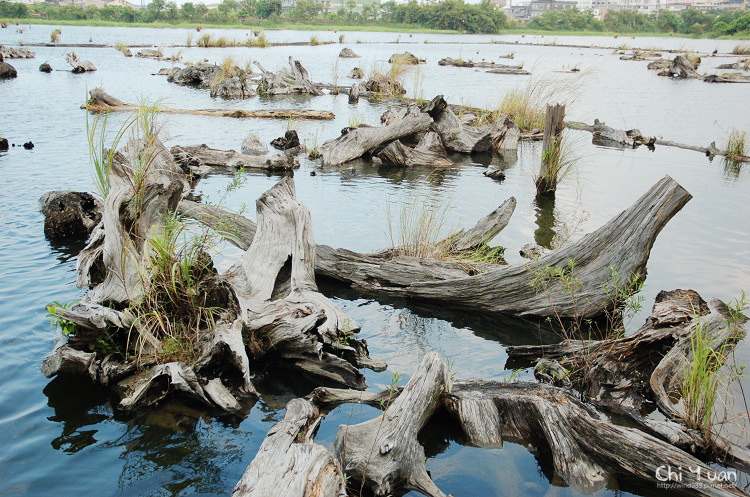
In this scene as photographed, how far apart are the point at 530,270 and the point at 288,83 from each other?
19725mm

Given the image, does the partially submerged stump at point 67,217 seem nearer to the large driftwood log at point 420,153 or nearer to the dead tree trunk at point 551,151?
the large driftwood log at point 420,153

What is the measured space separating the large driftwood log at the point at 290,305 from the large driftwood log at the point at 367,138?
643cm

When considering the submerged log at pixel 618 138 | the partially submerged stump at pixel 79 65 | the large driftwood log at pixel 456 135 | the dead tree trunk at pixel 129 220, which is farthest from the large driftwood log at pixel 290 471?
→ the partially submerged stump at pixel 79 65

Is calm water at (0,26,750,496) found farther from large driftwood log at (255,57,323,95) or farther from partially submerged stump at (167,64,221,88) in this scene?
partially submerged stump at (167,64,221,88)

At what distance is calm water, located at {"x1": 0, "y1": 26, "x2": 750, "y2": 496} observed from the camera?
376 cm

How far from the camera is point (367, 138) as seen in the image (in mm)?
12703

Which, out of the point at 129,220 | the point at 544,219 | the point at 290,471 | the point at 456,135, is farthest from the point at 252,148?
the point at 290,471

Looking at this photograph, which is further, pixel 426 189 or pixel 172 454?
pixel 426 189

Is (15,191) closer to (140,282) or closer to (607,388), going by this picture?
(140,282)

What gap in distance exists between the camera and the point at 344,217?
8.97 metres

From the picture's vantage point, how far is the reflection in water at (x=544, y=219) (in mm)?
8281

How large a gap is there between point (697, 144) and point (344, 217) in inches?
433

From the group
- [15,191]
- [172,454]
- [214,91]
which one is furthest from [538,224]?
[214,91]

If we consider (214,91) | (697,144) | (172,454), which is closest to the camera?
(172,454)
